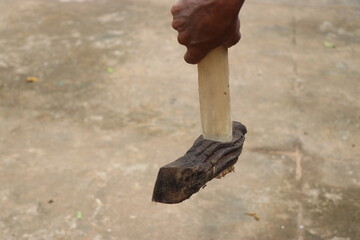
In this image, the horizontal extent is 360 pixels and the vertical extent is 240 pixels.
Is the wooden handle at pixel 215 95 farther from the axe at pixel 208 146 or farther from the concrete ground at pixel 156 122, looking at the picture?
the concrete ground at pixel 156 122

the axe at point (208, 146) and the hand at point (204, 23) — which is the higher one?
the hand at point (204, 23)

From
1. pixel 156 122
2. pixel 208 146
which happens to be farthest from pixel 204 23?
pixel 156 122

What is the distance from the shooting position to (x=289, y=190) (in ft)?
11.7

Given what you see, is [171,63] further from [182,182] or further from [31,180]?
[182,182]

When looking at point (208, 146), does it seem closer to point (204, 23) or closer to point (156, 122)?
point (204, 23)

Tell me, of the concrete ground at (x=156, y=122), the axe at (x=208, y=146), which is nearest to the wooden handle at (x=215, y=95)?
the axe at (x=208, y=146)

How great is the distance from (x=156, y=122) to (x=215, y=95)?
2.24 m

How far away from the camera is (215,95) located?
77.8 inches

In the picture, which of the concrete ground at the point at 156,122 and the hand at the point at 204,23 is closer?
the hand at the point at 204,23

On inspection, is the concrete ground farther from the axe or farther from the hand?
the hand

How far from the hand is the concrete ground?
5.21 feet

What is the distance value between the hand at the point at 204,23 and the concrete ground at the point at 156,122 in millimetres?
1589

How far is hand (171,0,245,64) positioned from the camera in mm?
1810

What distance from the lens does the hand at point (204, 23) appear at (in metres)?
1.81
